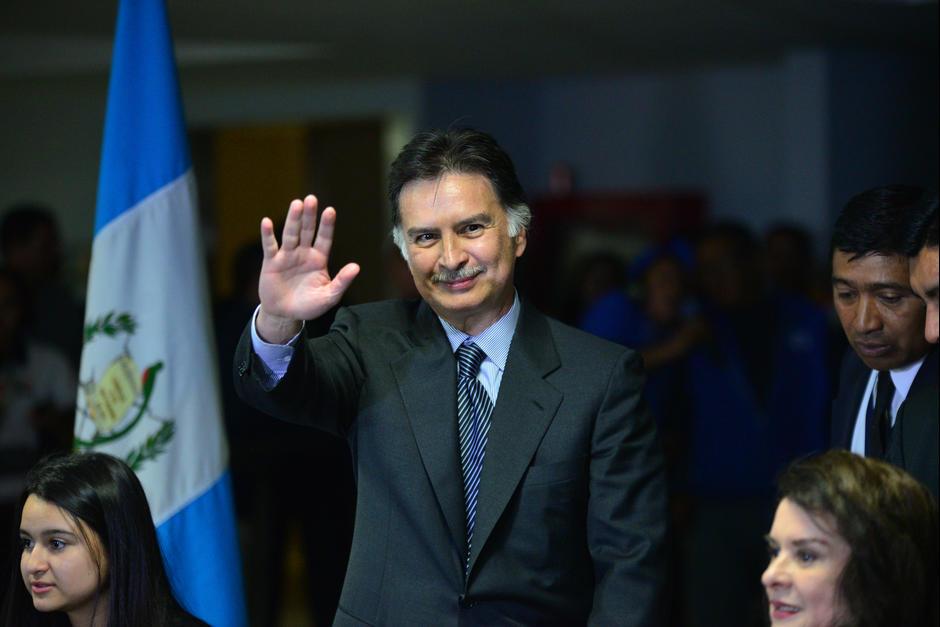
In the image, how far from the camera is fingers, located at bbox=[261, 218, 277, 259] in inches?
83.7

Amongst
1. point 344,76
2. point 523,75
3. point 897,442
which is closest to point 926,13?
point 523,75

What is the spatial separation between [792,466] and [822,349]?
106 inches

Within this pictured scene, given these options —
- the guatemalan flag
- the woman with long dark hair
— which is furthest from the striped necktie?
the guatemalan flag

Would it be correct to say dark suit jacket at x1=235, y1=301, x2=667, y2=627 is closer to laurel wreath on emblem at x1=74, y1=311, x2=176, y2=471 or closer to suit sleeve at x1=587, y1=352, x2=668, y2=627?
suit sleeve at x1=587, y1=352, x2=668, y2=627

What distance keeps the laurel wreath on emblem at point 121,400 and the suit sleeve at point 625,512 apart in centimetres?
114

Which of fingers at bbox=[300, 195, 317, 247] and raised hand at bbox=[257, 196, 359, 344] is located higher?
fingers at bbox=[300, 195, 317, 247]

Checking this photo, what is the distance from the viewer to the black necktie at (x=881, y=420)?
249 centimetres

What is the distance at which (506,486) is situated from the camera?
224 centimetres

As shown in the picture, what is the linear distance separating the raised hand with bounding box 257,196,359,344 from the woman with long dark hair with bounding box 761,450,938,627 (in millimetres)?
762

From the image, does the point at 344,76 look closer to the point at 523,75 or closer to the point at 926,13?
the point at 523,75

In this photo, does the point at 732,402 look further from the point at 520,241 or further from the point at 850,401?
the point at 520,241

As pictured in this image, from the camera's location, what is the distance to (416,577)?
7.43ft

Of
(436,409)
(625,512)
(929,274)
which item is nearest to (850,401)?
(929,274)

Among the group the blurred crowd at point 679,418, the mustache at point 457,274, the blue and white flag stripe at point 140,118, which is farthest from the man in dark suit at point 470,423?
the blurred crowd at point 679,418
